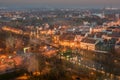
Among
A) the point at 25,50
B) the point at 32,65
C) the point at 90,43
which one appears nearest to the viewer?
the point at 32,65

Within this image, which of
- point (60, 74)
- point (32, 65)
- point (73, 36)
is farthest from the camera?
point (73, 36)

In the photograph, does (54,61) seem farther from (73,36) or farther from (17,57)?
(73,36)

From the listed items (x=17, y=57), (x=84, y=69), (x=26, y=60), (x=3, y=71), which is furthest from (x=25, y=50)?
(x=84, y=69)

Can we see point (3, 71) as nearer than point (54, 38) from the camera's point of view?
Yes

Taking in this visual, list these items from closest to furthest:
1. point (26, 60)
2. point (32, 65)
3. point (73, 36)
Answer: point (32, 65) → point (26, 60) → point (73, 36)

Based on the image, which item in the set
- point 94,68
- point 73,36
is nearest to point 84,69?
point 94,68

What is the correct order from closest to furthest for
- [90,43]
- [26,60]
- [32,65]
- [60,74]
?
[60,74]
[32,65]
[26,60]
[90,43]

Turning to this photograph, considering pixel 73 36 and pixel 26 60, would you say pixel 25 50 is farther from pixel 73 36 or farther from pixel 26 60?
pixel 73 36

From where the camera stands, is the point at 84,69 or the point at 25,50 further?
the point at 25,50

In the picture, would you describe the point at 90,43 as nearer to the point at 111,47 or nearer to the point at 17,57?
the point at 111,47
